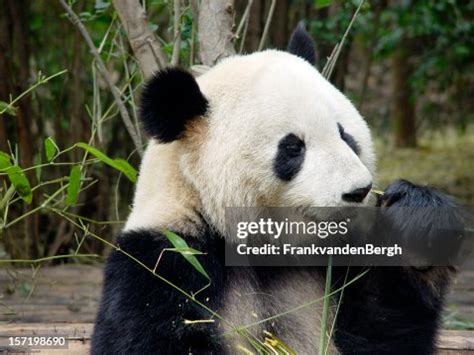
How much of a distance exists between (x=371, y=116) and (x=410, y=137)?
0.78 metres

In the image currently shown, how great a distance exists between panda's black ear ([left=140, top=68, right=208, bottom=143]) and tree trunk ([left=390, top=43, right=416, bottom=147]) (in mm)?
7418

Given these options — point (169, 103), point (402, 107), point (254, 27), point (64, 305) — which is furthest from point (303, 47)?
point (402, 107)

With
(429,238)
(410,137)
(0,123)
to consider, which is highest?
(429,238)

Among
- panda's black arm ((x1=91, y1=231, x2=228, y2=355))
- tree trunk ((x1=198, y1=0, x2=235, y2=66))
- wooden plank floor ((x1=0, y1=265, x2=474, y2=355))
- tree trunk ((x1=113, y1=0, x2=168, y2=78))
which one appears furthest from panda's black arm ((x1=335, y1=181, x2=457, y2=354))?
tree trunk ((x1=113, y1=0, x2=168, y2=78))

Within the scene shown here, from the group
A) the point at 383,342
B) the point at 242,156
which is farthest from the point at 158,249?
the point at 383,342

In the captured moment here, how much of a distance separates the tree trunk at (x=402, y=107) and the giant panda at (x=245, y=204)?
23.7ft

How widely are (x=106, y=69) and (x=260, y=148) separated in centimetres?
238

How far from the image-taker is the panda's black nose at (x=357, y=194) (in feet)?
9.14

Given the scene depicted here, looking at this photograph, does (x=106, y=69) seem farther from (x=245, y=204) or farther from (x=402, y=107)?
(x=402, y=107)

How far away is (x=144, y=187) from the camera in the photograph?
3152mm

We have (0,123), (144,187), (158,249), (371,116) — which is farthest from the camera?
(371,116)

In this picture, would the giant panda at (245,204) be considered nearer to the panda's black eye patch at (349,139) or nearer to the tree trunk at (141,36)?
the panda's black eye patch at (349,139)

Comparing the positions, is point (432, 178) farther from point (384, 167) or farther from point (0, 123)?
point (0, 123)

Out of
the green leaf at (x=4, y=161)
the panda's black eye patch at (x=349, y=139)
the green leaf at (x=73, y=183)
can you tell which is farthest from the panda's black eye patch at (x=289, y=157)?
the green leaf at (x=4, y=161)
